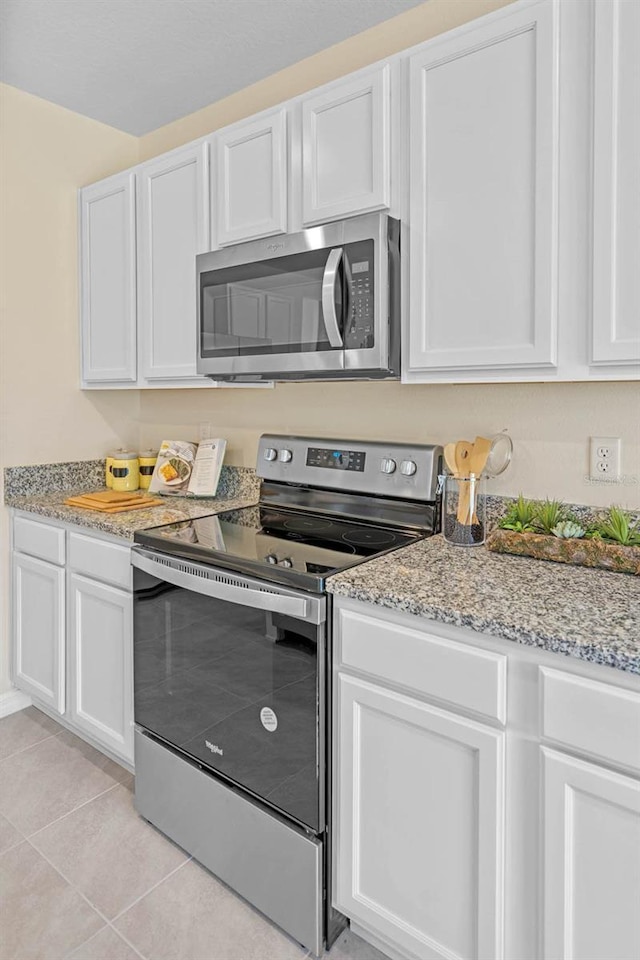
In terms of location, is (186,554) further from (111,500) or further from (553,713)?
(553,713)

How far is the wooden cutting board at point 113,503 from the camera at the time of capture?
2273mm

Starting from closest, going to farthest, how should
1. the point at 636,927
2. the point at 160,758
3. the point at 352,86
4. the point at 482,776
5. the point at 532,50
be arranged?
the point at 636,927 → the point at 482,776 → the point at 532,50 → the point at 352,86 → the point at 160,758

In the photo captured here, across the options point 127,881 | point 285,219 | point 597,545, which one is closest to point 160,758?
point 127,881

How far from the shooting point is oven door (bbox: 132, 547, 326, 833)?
1472mm

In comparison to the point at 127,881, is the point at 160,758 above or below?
above

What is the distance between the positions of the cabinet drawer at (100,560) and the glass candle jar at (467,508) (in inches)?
40.5

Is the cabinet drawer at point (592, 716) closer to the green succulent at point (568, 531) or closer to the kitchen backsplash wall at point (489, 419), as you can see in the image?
the green succulent at point (568, 531)

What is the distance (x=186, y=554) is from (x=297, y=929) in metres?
0.97

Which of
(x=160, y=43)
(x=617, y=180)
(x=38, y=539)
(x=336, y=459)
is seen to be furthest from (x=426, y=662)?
(x=160, y=43)

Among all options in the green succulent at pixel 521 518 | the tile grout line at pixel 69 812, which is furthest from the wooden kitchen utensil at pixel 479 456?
the tile grout line at pixel 69 812

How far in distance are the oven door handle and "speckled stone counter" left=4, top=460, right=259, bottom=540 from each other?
6.9 inches

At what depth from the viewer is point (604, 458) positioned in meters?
1.66

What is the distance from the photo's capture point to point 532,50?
4.65 feet

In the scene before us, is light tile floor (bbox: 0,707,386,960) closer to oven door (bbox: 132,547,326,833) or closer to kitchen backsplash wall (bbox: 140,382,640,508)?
oven door (bbox: 132,547,326,833)
